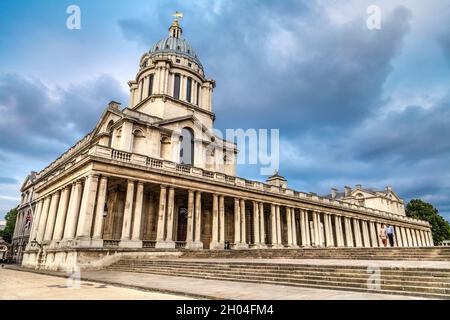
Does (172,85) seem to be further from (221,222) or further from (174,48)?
(221,222)

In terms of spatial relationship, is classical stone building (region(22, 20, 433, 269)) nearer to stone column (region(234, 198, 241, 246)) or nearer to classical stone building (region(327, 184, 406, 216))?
stone column (region(234, 198, 241, 246))

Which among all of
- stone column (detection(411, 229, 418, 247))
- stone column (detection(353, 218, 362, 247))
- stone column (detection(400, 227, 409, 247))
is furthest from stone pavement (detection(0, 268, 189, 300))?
stone column (detection(411, 229, 418, 247))

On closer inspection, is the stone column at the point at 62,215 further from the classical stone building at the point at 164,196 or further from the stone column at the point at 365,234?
the stone column at the point at 365,234

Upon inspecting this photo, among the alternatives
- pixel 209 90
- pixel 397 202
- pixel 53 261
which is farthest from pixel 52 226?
pixel 397 202

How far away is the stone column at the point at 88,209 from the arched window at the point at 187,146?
1253 cm

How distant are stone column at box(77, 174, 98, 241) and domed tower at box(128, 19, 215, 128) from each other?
53.2 feet

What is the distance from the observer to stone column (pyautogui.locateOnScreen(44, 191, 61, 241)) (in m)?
28.6

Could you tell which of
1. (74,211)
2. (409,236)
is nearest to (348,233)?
(409,236)

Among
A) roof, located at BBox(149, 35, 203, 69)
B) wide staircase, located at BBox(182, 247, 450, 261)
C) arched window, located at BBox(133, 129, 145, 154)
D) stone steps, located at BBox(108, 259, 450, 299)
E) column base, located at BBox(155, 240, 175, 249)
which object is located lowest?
stone steps, located at BBox(108, 259, 450, 299)

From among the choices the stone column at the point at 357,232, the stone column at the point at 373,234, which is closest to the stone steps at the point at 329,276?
the stone column at the point at 357,232

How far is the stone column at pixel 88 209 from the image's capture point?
20.4 m

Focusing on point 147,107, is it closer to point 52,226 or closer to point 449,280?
point 52,226
